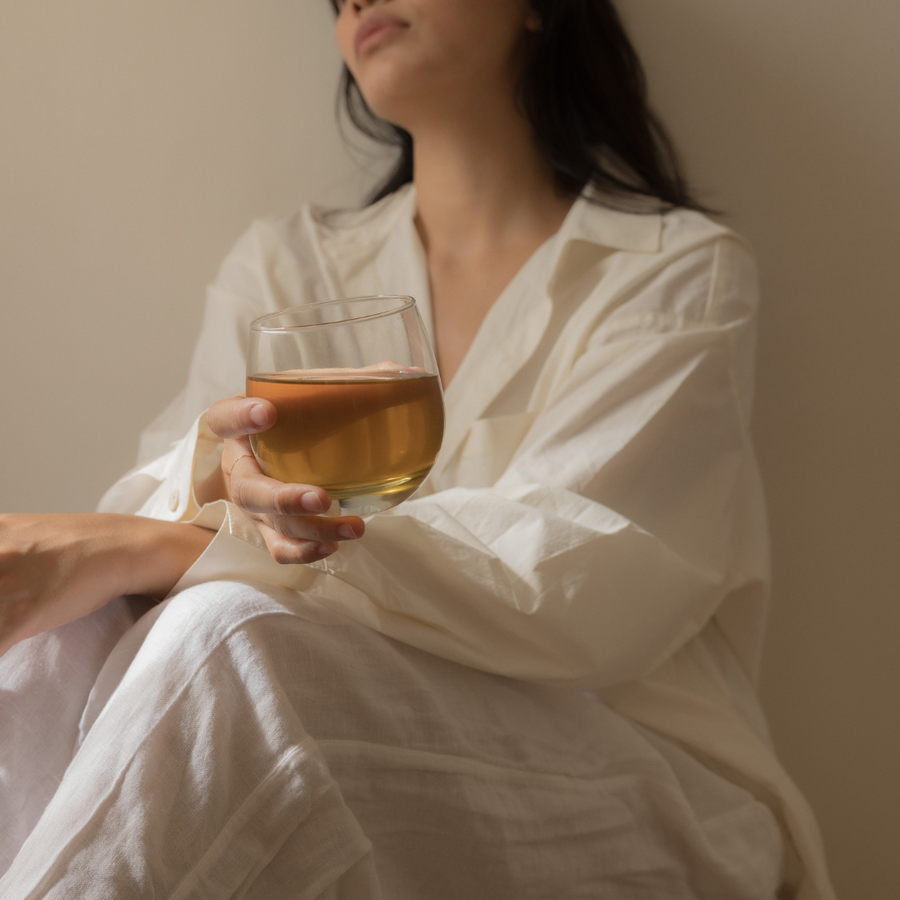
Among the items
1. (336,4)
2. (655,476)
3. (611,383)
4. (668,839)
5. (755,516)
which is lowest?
(668,839)

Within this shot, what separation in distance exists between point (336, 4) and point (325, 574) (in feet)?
3.37

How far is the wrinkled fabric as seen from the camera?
0.73 meters

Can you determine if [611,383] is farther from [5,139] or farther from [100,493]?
[5,139]

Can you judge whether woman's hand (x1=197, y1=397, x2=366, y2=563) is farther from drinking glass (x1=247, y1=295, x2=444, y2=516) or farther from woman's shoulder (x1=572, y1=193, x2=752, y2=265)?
woman's shoulder (x1=572, y1=193, x2=752, y2=265)

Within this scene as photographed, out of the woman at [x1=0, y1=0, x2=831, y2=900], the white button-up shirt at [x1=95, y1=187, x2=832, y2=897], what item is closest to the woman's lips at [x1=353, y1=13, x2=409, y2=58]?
the woman at [x1=0, y1=0, x2=831, y2=900]

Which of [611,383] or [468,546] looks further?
[611,383]

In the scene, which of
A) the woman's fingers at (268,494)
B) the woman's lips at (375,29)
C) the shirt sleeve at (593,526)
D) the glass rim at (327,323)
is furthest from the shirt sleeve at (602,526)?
the woman's lips at (375,29)

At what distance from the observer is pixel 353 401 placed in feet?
1.77

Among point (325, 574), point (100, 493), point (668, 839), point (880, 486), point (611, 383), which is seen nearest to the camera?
point (325, 574)

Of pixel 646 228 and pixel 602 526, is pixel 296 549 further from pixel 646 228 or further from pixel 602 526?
pixel 646 228

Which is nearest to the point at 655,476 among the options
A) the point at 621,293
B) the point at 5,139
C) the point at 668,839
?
the point at 621,293

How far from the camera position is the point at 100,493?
1.48 meters

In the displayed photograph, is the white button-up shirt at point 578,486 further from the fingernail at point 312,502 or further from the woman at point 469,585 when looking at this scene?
the fingernail at point 312,502

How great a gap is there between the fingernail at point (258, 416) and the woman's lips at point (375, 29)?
0.80 meters
